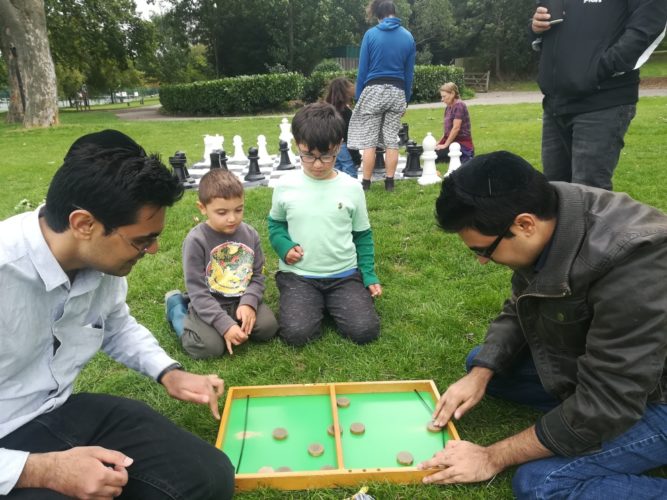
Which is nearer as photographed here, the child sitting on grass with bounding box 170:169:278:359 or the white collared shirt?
the white collared shirt

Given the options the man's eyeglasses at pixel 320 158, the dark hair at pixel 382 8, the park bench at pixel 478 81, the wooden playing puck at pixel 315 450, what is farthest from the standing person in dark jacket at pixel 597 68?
the park bench at pixel 478 81

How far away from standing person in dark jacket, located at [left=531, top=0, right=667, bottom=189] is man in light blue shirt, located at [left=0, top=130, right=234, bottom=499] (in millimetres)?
2510

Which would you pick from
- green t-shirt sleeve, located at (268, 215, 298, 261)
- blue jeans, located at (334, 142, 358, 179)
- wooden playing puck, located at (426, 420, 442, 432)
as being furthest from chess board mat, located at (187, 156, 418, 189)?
wooden playing puck, located at (426, 420, 442, 432)

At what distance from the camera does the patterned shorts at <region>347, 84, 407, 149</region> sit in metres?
5.21

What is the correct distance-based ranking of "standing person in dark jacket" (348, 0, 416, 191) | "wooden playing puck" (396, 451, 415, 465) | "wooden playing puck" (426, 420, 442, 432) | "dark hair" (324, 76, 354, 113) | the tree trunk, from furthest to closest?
the tree trunk → "dark hair" (324, 76, 354, 113) → "standing person in dark jacket" (348, 0, 416, 191) → "wooden playing puck" (426, 420, 442, 432) → "wooden playing puck" (396, 451, 415, 465)

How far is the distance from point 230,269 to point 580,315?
6.14ft

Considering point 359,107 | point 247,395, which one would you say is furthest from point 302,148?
point 359,107

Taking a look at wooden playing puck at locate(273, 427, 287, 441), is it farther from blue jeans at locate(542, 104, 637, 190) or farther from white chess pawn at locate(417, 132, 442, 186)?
white chess pawn at locate(417, 132, 442, 186)

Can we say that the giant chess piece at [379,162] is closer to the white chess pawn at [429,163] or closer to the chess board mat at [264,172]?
the chess board mat at [264,172]

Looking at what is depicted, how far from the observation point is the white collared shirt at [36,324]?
56.2 inches

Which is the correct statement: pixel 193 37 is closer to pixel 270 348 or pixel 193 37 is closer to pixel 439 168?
pixel 439 168

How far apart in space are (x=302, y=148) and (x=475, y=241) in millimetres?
1538

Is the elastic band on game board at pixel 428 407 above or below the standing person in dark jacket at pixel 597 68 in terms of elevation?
below

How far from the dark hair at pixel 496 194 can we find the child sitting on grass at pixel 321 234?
1334 millimetres
